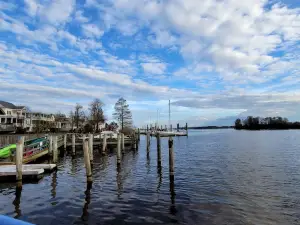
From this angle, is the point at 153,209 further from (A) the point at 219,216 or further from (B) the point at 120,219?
(A) the point at 219,216

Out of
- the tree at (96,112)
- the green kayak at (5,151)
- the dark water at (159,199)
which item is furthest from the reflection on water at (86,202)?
the tree at (96,112)

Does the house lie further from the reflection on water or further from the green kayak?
the reflection on water

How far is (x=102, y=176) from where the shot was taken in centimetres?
1939

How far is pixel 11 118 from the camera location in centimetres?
8044

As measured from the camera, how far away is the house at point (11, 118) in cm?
6468

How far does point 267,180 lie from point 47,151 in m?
23.4

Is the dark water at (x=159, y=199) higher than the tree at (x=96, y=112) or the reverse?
the reverse

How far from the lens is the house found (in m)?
64.7

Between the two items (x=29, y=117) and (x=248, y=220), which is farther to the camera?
(x=29, y=117)

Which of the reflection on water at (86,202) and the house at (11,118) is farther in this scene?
the house at (11,118)

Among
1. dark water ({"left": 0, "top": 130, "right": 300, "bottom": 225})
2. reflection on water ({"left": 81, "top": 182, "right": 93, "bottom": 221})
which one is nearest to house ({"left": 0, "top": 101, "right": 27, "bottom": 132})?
dark water ({"left": 0, "top": 130, "right": 300, "bottom": 225})

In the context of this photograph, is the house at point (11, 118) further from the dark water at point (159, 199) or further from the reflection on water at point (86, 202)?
the reflection on water at point (86, 202)

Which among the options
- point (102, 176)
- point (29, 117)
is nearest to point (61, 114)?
point (29, 117)

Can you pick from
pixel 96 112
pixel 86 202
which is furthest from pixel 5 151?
pixel 96 112
